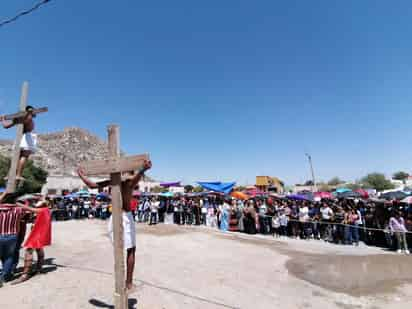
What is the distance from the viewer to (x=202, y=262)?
6582 millimetres

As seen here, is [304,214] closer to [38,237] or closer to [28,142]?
[38,237]

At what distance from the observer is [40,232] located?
5242 mm

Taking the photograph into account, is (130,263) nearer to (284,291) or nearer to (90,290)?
(90,290)

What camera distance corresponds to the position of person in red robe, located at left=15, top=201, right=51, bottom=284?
193 inches

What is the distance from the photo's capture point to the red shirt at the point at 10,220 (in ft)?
15.2

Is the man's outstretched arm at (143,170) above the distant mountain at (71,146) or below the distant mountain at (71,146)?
below

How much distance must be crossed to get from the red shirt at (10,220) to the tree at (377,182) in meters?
68.6

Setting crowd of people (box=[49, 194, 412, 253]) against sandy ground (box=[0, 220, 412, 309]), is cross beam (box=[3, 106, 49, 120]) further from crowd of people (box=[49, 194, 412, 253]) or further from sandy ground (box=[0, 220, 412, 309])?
crowd of people (box=[49, 194, 412, 253])

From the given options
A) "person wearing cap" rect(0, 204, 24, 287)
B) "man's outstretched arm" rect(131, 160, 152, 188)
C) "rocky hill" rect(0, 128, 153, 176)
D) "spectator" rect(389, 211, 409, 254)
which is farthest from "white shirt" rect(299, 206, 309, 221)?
"rocky hill" rect(0, 128, 153, 176)

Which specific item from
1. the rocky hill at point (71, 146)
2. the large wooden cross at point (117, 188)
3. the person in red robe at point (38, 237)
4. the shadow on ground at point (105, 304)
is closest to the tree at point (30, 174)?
the person in red robe at point (38, 237)

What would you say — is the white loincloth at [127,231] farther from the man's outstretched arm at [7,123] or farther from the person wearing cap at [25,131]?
the man's outstretched arm at [7,123]

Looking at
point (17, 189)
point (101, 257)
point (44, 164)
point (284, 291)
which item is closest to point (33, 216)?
point (17, 189)

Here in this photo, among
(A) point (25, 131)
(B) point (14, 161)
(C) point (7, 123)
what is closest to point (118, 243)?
(B) point (14, 161)

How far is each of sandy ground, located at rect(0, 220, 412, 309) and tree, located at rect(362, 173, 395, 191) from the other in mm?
60741
